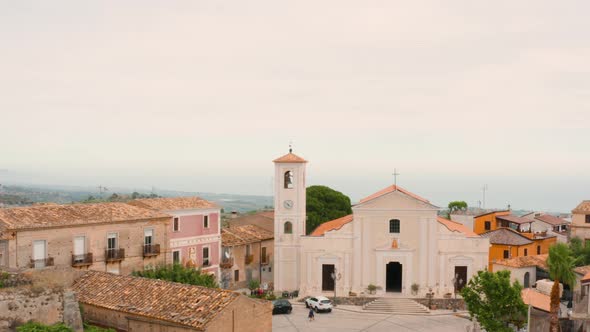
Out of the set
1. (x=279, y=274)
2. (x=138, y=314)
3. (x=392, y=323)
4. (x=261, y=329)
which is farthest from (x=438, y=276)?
(x=138, y=314)

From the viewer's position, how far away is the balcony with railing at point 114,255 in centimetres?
3494

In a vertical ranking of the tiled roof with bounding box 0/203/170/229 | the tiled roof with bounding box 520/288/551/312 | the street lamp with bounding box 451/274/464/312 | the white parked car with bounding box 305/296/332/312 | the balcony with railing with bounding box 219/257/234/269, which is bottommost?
the white parked car with bounding box 305/296/332/312

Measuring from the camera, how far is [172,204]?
4212cm

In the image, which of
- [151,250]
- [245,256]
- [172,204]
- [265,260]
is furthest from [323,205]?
[151,250]

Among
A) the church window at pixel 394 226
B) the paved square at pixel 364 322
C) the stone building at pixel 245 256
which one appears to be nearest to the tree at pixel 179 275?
the paved square at pixel 364 322

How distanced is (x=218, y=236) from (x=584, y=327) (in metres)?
25.6

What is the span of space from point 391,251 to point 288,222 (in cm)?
814

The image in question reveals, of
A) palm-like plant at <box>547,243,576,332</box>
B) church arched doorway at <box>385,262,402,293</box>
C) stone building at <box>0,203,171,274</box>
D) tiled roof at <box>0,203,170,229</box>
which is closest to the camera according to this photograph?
palm-like plant at <box>547,243,576,332</box>

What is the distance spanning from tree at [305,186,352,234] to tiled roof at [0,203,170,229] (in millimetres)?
26472

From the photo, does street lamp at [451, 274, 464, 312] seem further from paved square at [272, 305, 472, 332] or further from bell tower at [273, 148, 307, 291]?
bell tower at [273, 148, 307, 291]

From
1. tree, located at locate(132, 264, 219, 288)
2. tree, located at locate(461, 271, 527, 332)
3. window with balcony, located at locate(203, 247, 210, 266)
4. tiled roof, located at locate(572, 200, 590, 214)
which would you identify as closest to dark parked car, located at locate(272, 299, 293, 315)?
tree, located at locate(132, 264, 219, 288)

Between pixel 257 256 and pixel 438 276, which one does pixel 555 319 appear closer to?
pixel 438 276

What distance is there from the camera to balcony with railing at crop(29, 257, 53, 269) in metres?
31.5

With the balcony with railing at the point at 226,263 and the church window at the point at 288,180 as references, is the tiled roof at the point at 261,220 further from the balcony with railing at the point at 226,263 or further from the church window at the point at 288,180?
the church window at the point at 288,180
